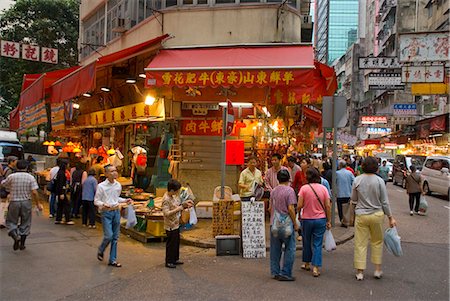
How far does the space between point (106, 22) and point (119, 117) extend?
628 cm

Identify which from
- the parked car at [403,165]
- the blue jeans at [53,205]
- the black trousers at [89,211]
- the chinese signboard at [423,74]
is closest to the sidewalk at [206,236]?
the black trousers at [89,211]

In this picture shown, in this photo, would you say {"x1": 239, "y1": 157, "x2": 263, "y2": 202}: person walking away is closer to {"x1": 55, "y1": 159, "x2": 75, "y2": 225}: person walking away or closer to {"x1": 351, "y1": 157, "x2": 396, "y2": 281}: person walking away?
{"x1": 351, "y1": 157, "x2": 396, "y2": 281}: person walking away

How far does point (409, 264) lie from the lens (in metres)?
7.67

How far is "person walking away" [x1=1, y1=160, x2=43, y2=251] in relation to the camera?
27.0 feet

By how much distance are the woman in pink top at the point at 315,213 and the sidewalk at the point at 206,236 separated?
1.95 meters

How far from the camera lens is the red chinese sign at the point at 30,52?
17203mm

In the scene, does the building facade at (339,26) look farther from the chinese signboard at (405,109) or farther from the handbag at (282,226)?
the handbag at (282,226)

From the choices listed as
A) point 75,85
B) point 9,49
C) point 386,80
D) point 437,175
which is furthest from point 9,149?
point 437,175

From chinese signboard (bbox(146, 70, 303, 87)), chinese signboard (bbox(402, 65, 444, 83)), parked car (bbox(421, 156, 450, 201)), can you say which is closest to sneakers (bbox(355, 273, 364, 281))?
chinese signboard (bbox(146, 70, 303, 87))

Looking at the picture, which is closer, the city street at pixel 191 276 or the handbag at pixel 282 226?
the city street at pixel 191 276

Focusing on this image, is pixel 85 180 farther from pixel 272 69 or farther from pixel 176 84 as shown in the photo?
pixel 272 69

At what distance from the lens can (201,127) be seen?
12078mm

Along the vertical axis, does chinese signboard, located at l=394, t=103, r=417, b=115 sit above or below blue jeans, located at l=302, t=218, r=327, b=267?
above

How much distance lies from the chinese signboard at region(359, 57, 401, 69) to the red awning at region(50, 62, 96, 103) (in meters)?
12.1
